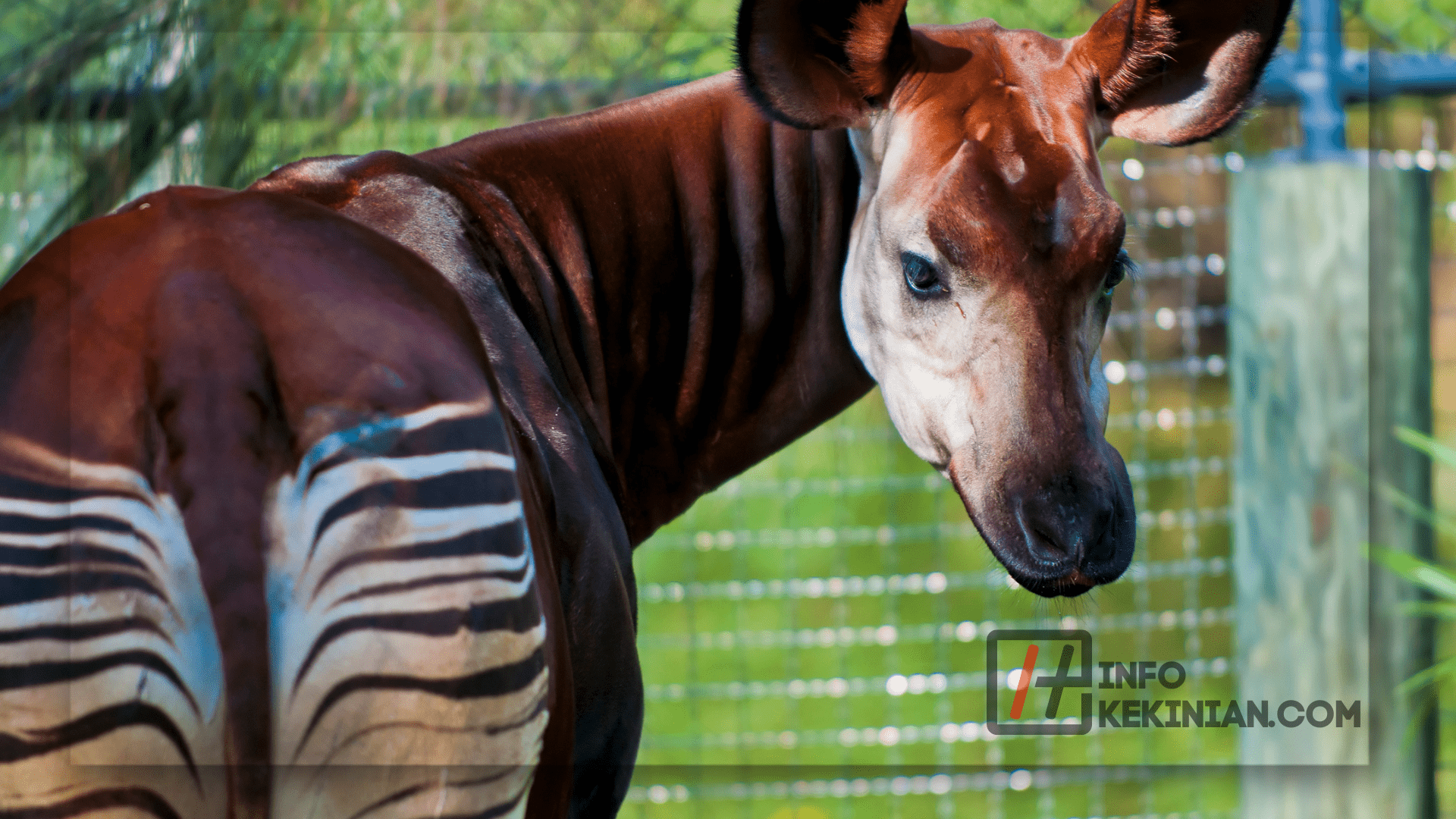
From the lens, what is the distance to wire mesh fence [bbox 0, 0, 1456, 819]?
96.0 inches

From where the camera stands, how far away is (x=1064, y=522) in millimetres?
1217

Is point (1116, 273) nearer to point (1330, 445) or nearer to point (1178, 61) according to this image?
point (1178, 61)

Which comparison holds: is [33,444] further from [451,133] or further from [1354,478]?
[1354,478]

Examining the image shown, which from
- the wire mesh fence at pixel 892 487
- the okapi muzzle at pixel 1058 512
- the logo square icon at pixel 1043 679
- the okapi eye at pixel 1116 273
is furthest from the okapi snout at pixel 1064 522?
the wire mesh fence at pixel 892 487

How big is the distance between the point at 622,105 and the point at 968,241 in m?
0.58

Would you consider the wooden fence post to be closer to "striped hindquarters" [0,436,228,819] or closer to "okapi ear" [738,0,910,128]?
"okapi ear" [738,0,910,128]

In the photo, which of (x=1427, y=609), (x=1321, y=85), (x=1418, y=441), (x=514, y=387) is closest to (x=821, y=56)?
(x=514, y=387)

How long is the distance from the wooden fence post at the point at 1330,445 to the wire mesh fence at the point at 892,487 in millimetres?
187

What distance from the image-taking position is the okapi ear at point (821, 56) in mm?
1395

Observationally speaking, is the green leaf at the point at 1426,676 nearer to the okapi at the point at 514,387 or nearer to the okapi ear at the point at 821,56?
the okapi at the point at 514,387

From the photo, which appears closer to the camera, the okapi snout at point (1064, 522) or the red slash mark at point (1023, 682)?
the okapi snout at point (1064, 522)

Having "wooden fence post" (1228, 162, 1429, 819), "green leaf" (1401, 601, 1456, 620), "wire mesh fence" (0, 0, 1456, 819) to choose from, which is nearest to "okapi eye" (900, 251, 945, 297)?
"wire mesh fence" (0, 0, 1456, 819)

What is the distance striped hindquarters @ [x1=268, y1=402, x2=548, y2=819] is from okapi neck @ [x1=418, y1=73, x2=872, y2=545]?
61cm

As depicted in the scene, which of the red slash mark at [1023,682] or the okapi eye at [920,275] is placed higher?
the okapi eye at [920,275]
